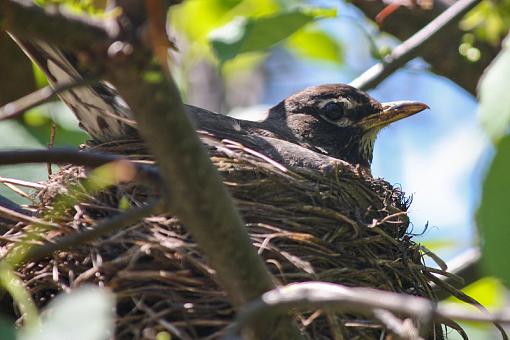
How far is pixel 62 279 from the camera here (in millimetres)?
3379

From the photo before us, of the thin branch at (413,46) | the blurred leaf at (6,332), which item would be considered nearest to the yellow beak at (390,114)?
the thin branch at (413,46)

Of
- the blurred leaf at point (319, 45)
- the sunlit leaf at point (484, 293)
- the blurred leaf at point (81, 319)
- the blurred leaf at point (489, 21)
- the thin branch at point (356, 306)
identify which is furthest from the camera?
the blurred leaf at point (319, 45)

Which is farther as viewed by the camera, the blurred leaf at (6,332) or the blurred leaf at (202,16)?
the blurred leaf at (202,16)

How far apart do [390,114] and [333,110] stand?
13.2 inches

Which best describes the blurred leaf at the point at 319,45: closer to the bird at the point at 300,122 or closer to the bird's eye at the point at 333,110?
the bird at the point at 300,122

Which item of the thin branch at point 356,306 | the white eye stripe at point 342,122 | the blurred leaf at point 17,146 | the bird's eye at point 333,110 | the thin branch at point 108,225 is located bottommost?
the thin branch at point 356,306

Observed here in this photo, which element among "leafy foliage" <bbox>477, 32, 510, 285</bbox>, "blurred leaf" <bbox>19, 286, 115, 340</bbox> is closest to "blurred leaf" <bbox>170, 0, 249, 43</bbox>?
"leafy foliage" <bbox>477, 32, 510, 285</bbox>

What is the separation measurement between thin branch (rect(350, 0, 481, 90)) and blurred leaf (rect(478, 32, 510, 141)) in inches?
89.0

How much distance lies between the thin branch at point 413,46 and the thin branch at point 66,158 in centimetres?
253

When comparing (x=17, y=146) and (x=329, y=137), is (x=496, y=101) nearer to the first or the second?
(x=17, y=146)

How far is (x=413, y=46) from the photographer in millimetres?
4543

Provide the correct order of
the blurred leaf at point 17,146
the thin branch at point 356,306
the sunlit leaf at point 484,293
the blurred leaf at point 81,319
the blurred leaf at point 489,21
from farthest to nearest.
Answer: the blurred leaf at point 489,21
the sunlit leaf at point 484,293
the blurred leaf at point 17,146
the thin branch at point 356,306
the blurred leaf at point 81,319

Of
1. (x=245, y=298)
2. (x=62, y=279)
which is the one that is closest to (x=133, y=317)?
(x=62, y=279)

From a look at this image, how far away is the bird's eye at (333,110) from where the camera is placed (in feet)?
17.4
